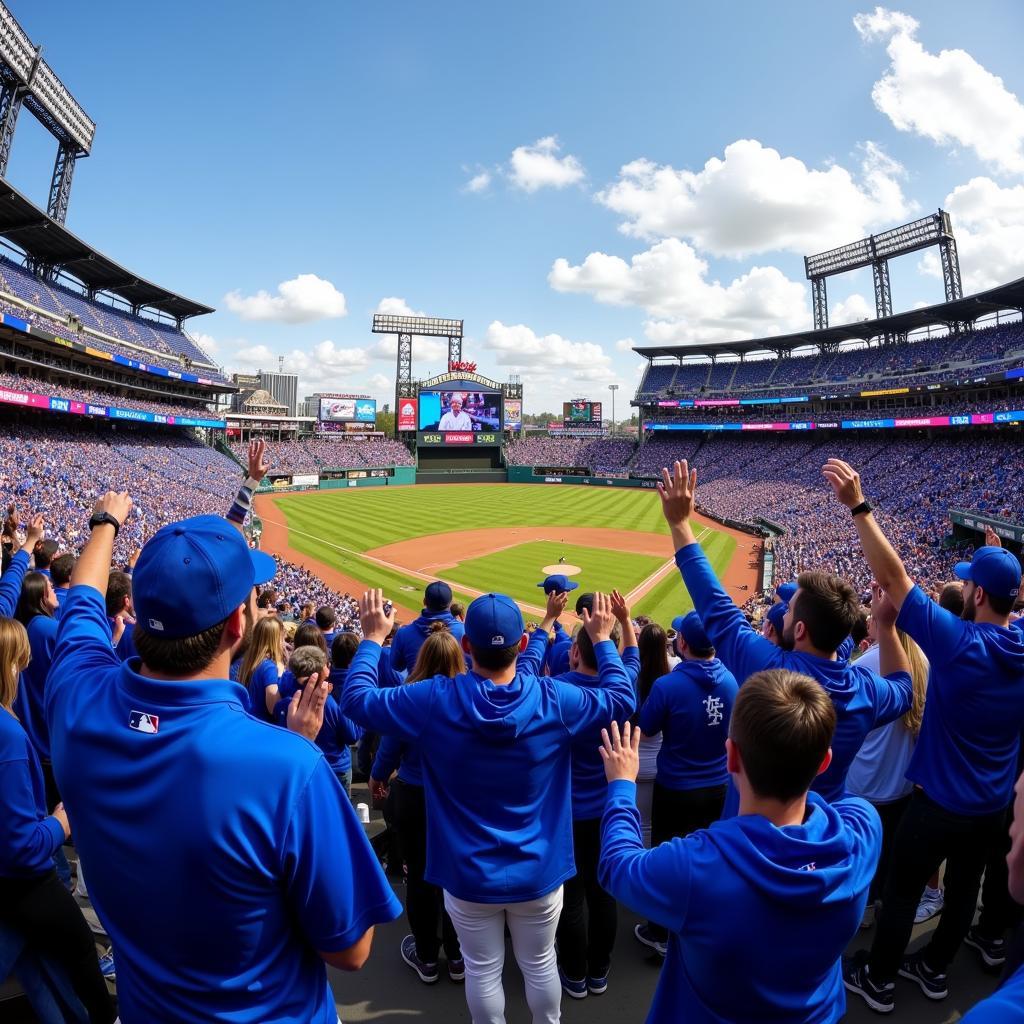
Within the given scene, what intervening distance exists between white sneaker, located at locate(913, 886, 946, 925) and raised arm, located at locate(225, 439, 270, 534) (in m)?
5.43

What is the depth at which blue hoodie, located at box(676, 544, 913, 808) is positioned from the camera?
312cm

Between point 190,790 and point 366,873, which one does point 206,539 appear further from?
point 366,873

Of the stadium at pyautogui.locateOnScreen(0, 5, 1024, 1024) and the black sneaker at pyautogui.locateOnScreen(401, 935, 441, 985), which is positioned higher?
the stadium at pyautogui.locateOnScreen(0, 5, 1024, 1024)

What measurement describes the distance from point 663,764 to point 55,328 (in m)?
51.8

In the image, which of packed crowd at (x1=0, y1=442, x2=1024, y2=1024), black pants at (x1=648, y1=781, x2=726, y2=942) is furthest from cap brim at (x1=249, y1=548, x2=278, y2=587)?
black pants at (x1=648, y1=781, x2=726, y2=942)

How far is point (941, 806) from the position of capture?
11.8 ft

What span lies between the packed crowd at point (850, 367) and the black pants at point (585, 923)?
51.1m

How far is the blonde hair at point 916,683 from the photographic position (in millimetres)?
4258

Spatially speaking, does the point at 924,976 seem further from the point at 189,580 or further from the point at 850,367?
the point at 850,367

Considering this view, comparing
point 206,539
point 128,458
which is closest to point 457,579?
point 206,539

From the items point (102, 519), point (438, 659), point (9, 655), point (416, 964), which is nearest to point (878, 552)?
point (438, 659)

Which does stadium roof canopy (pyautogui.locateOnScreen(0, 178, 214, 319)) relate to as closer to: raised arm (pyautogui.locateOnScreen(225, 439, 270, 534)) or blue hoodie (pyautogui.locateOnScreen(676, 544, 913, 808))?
raised arm (pyautogui.locateOnScreen(225, 439, 270, 534))

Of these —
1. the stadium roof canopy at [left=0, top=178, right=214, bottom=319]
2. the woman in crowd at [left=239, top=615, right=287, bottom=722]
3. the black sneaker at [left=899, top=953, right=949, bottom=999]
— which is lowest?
the black sneaker at [left=899, top=953, right=949, bottom=999]

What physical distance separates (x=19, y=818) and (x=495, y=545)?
3316cm
